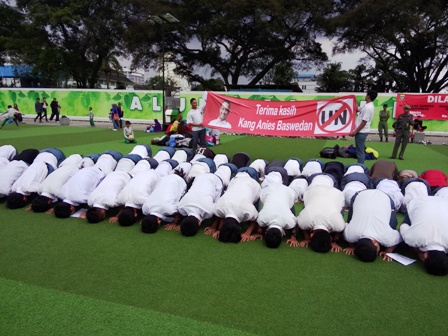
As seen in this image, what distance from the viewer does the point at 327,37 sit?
3133 centimetres

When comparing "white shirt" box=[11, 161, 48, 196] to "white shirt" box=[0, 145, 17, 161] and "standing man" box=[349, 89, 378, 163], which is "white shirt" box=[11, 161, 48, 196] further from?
"standing man" box=[349, 89, 378, 163]

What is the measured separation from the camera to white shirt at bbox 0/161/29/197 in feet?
18.7

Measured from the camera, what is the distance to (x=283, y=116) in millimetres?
9000

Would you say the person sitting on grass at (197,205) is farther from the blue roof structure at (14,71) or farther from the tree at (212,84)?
the blue roof structure at (14,71)

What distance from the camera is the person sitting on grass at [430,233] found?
11.4 ft

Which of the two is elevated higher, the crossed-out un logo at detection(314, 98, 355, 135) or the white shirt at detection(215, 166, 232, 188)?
the crossed-out un logo at detection(314, 98, 355, 135)

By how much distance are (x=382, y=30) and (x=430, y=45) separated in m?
5.19

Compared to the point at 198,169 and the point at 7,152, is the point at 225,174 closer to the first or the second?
the point at 198,169

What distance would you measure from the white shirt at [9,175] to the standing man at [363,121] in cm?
707

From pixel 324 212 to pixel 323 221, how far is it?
107mm

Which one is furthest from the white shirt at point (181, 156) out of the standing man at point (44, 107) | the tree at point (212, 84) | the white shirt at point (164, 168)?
the tree at point (212, 84)

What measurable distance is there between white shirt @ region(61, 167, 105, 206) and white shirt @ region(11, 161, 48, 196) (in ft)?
2.22

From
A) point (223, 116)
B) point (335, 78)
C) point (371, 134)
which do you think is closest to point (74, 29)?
point (335, 78)

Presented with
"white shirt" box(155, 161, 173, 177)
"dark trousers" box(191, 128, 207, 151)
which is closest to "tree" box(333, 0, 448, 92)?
"dark trousers" box(191, 128, 207, 151)
